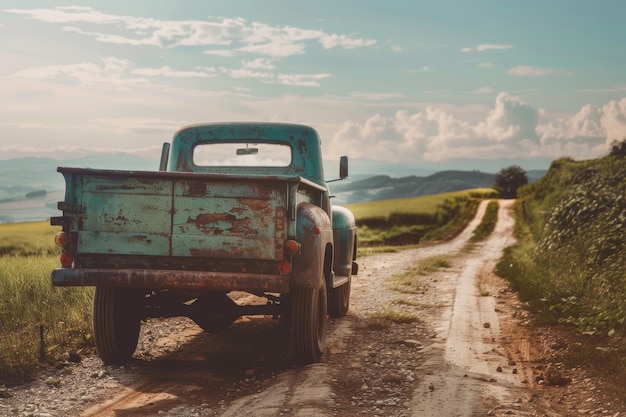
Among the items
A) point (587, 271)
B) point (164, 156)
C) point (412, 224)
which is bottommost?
point (412, 224)

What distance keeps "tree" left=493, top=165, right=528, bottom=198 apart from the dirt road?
74854mm

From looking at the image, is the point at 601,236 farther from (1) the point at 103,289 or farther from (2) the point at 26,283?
(2) the point at 26,283

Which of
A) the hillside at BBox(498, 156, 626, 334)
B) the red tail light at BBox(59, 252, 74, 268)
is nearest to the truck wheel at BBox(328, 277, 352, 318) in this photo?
the hillside at BBox(498, 156, 626, 334)

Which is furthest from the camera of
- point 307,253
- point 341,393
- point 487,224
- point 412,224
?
point 412,224

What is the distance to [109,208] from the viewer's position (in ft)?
20.7

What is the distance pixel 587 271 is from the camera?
10797 millimetres

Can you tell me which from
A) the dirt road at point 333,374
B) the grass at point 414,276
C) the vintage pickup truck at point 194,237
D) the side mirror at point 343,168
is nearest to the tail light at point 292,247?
the vintage pickup truck at point 194,237

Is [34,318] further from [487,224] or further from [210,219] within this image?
[487,224]

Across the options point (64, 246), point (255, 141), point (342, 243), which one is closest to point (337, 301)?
point (342, 243)

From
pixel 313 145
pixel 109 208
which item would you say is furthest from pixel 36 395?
pixel 313 145

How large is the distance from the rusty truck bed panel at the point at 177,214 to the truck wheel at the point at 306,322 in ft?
2.27

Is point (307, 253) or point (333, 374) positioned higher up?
point (307, 253)

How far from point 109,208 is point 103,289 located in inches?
42.3

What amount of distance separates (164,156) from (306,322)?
11.1 feet
